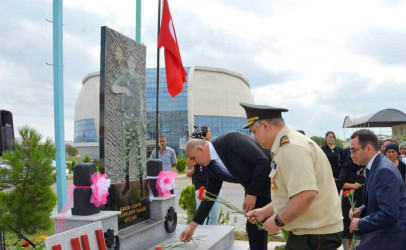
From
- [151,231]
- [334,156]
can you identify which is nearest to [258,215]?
[151,231]

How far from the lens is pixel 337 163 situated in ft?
20.8

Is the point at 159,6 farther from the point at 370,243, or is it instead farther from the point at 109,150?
the point at 370,243

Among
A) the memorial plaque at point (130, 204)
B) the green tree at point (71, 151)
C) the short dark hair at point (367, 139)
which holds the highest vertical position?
the short dark hair at point (367, 139)

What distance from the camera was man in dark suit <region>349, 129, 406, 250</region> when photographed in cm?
257

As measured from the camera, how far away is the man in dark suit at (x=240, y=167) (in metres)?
3.68

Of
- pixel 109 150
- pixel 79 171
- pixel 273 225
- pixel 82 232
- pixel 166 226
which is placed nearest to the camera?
pixel 273 225

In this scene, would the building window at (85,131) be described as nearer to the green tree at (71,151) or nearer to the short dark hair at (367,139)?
the green tree at (71,151)

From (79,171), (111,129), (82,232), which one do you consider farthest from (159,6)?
(82,232)

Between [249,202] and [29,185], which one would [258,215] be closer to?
[249,202]

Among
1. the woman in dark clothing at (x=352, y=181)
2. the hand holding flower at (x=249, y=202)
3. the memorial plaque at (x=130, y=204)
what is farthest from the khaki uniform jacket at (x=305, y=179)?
the woman in dark clothing at (x=352, y=181)

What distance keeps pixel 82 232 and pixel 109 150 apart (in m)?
1.69

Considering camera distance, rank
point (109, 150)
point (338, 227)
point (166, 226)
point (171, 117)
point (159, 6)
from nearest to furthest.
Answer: point (338, 227) < point (109, 150) < point (166, 226) < point (159, 6) < point (171, 117)

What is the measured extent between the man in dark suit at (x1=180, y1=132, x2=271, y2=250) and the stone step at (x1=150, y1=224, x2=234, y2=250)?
70cm

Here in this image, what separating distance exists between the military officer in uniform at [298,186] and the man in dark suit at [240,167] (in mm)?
1190
